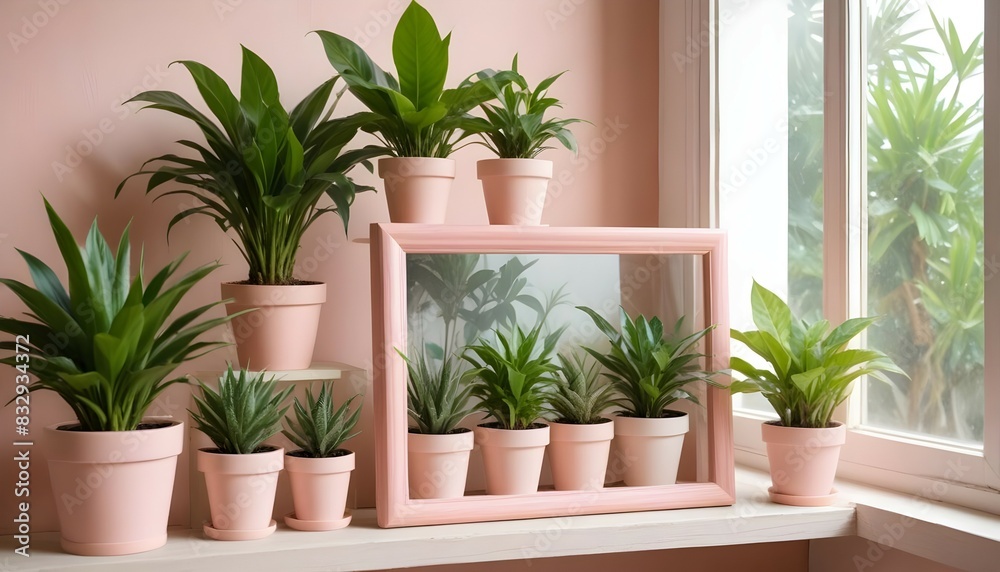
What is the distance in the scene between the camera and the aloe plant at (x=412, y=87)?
4.29ft

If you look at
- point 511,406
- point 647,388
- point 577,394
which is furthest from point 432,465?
point 647,388

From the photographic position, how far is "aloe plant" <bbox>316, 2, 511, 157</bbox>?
131 cm

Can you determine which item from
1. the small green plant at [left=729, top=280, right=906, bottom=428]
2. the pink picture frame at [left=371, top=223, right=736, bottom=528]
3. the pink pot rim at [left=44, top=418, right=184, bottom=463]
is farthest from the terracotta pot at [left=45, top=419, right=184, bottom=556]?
the small green plant at [left=729, top=280, right=906, bottom=428]

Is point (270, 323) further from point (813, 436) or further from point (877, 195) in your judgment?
point (877, 195)

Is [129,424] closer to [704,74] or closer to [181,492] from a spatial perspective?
[181,492]

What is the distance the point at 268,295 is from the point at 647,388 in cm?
61

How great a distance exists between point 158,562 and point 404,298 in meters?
0.49

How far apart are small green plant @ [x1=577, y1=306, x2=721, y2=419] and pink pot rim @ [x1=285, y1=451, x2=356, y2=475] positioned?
44 centimetres

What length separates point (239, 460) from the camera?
1.20m

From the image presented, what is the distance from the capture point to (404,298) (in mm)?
1302

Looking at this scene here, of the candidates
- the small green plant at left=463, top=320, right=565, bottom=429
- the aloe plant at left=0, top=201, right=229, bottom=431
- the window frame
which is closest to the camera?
the aloe plant at left=0, top=201, right=229, bottom=431

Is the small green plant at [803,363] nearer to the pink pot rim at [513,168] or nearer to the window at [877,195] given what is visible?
the window at [877,195]
